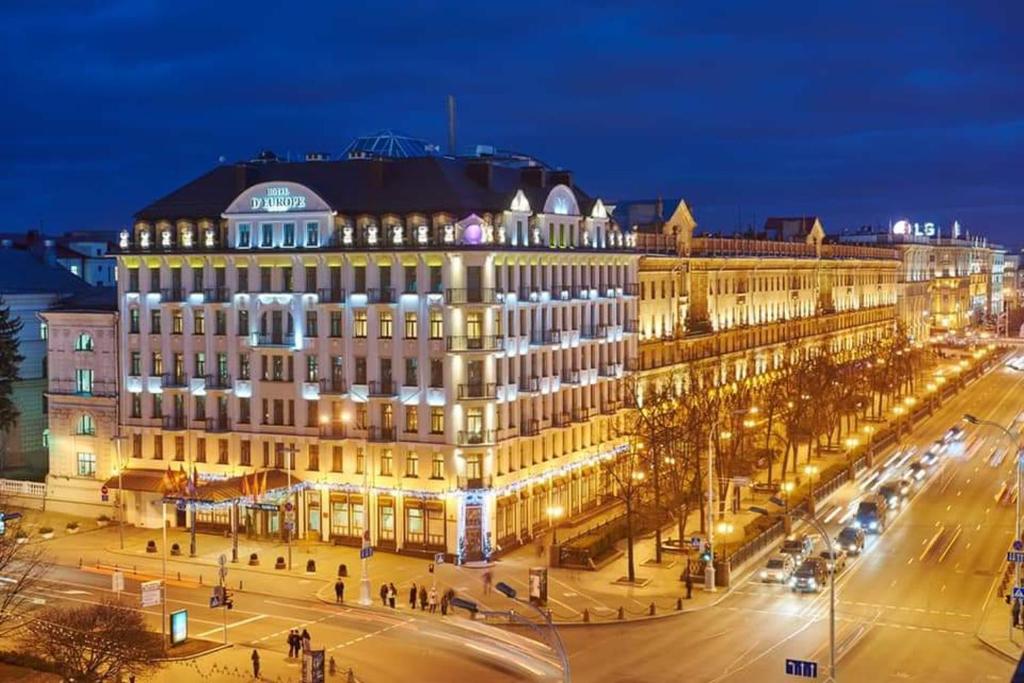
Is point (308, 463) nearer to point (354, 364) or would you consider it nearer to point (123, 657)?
point (354, 364)

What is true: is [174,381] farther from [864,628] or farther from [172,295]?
[864,628]

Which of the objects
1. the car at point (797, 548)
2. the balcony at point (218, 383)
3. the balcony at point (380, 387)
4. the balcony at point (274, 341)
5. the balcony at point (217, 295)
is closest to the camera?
the car at point (797, 548)

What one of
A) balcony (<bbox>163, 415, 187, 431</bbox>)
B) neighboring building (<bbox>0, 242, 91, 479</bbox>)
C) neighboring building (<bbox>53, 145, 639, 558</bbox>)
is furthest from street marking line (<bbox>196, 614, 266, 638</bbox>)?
neighboring building (<bbox>0, 242, 91, 479</bbox>)

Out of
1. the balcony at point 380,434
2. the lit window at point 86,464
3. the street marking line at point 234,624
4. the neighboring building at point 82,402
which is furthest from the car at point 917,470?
the lit window at point 86,464

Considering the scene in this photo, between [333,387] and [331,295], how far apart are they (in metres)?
6.71

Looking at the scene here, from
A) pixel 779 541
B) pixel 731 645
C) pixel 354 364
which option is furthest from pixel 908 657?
pixel 354 364

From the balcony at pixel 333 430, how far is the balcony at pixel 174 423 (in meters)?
13.4

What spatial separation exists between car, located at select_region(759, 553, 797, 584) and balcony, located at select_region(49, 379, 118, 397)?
53.8 m

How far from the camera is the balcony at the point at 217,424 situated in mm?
95188

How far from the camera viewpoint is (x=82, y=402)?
10238 centimetres

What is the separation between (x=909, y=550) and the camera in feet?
286

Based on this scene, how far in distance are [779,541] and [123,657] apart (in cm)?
5253

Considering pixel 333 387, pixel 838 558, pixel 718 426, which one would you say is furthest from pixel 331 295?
pixel 838 558

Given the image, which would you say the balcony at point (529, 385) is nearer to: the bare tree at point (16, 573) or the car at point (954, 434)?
the bare tree at point (16, 573)
